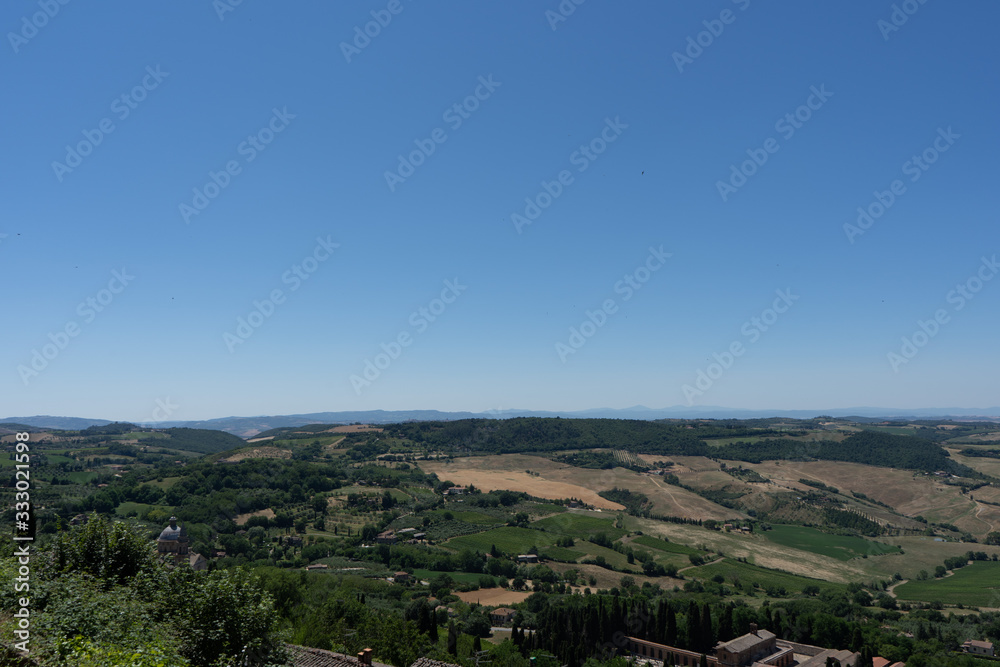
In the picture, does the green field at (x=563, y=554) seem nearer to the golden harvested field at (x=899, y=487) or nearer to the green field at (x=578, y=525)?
the green field at (x=578, y=525)

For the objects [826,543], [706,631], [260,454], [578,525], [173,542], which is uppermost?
[173,542]

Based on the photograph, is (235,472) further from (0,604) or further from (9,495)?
(0,604)

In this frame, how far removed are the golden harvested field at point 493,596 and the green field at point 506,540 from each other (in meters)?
19.1

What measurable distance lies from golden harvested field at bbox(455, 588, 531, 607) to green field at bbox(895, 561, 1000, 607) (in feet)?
188

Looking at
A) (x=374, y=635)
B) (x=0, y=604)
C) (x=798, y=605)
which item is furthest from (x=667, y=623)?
(x=0, y=604)

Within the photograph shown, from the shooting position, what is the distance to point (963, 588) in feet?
296

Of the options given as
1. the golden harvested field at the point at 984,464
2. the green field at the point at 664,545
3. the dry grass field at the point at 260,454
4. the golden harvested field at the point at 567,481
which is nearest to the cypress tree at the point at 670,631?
the green field at the point at 664,545

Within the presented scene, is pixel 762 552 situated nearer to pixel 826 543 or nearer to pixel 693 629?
pixel 826 543

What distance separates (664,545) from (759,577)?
18.7m

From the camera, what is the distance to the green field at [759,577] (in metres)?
90.1

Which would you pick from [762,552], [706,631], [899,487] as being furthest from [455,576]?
[899,487]

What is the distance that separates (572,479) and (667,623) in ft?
370

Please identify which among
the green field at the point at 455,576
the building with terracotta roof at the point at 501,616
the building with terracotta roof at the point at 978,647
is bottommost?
the building with terracotta roof at the point at 978,647

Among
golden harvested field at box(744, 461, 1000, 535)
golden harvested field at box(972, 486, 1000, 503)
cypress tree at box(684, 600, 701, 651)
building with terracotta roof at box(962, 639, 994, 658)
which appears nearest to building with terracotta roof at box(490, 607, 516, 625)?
cypress tree at box(684, 600, 701, 651)
